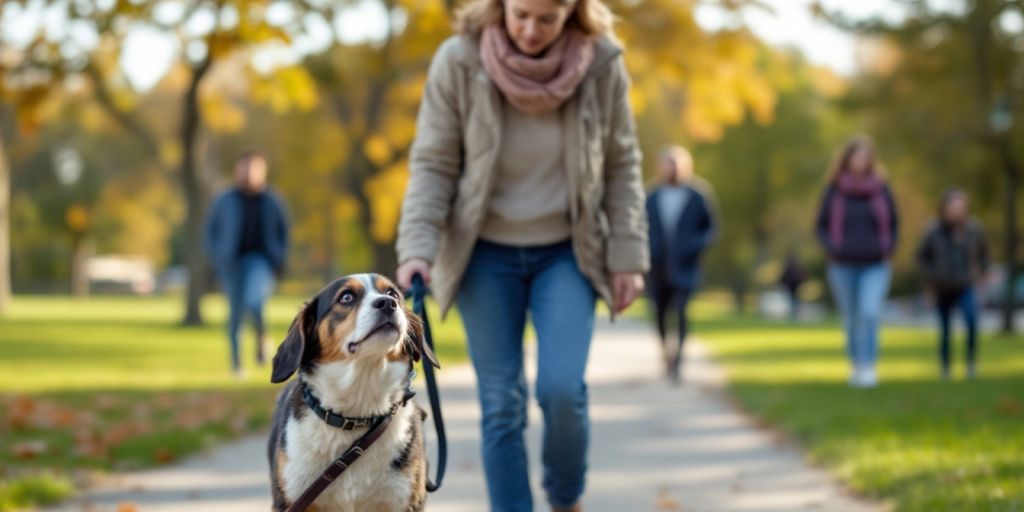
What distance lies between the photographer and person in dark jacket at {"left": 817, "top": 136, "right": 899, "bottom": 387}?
11828mm

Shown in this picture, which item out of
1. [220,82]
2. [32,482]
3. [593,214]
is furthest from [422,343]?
[220,82]

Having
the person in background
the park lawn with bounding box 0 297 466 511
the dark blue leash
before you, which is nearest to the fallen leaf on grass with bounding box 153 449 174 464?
the park lawn with bounding box 0 297 466 511

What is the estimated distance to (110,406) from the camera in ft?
34.0

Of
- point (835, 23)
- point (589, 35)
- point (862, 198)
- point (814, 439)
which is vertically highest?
point (835, 23)

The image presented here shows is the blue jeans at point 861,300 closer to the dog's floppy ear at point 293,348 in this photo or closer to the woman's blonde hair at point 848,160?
the woman's blonde hair at point 848,160

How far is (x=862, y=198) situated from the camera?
1208 centimetres

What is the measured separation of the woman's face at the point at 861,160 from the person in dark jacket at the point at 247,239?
5.49 metres

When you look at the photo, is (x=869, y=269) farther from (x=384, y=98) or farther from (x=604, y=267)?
(x=384, y=98)

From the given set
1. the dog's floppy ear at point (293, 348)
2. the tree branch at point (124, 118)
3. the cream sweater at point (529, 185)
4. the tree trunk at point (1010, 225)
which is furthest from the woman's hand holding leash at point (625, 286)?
the tree trunk at point (1010, 225)

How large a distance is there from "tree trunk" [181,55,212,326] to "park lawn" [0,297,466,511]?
514 centimetres

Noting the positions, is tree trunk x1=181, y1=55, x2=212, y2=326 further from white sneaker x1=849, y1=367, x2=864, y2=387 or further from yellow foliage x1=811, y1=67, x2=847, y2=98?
yellow foliage x1=811, y1=67, x2=847, y2=98

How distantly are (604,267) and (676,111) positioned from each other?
4042 cm

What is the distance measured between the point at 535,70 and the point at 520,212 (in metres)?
0.55

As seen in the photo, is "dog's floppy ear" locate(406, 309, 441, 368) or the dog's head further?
"dog's floppy ear" locate(406, 309, 441, 368)
